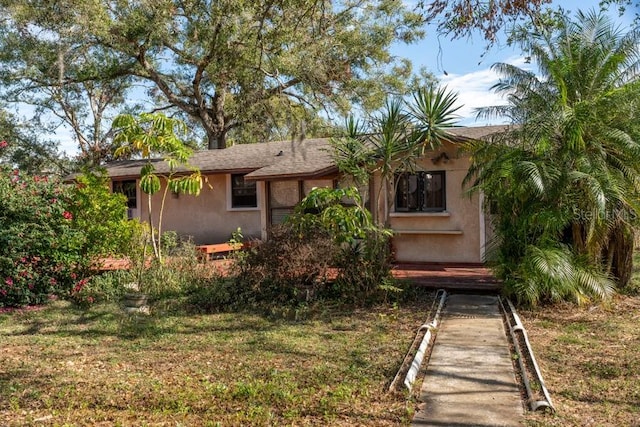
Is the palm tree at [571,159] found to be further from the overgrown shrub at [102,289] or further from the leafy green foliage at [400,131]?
the overgrown shrub at [102,289]

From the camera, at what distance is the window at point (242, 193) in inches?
685

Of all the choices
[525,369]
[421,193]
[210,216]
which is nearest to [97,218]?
[210,216]

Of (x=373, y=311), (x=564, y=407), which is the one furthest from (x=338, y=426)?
(x=373, y=311)

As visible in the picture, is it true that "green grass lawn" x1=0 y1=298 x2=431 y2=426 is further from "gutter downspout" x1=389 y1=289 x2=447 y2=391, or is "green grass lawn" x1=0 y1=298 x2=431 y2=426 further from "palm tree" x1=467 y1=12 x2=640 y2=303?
"palm tree" x1=467 y1=12 x2=640 y2=303

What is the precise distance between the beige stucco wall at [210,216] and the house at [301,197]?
0.03m

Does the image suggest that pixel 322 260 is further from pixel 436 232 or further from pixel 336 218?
pixel 436 232

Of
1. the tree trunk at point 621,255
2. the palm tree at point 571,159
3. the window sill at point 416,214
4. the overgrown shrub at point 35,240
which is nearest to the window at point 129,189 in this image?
the overgrown shrub at point 35,240

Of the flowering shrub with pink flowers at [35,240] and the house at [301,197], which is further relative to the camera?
the house at [301,197]

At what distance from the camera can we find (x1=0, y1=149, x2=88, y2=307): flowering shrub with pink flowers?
975cm

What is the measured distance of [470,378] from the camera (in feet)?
18.2

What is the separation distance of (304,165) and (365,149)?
16.2 feet

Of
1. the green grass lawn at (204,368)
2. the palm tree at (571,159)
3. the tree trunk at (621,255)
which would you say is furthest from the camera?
the tree trunk at (621,255)

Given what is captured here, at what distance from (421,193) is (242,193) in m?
6.40

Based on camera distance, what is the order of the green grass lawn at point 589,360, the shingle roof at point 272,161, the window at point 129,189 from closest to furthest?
1. the green grass lawn at point 589,360
2. the shingle roof at point 272,161
3. the window at point 129,189
